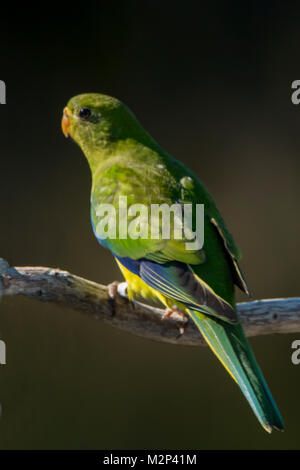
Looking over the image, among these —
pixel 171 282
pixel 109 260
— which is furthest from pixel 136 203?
pixel 109 260

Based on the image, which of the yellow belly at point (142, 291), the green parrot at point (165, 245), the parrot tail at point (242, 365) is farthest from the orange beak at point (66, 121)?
the parrot tail at point (242, 365)

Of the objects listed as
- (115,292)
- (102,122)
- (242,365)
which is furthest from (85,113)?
(242,365)

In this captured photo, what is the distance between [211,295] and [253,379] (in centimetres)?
21

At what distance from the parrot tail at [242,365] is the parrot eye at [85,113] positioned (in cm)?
78

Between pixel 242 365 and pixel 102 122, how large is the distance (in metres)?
0.90

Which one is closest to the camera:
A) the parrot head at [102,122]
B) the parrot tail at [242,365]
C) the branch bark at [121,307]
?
the parrot tail at [242,365]

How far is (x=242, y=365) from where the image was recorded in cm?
140

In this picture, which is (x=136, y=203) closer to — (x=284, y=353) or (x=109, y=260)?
(x=109, y=260)

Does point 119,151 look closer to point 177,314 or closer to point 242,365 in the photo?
point 177,314

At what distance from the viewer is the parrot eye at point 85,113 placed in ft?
6.33

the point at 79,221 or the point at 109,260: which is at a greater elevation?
the point at 79,221

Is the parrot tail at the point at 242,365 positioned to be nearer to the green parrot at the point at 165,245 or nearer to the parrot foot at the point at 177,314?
the green parrot at the point at 165,245

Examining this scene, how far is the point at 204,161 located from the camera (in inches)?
118

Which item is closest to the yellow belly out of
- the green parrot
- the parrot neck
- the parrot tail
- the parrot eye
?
the green parrot
